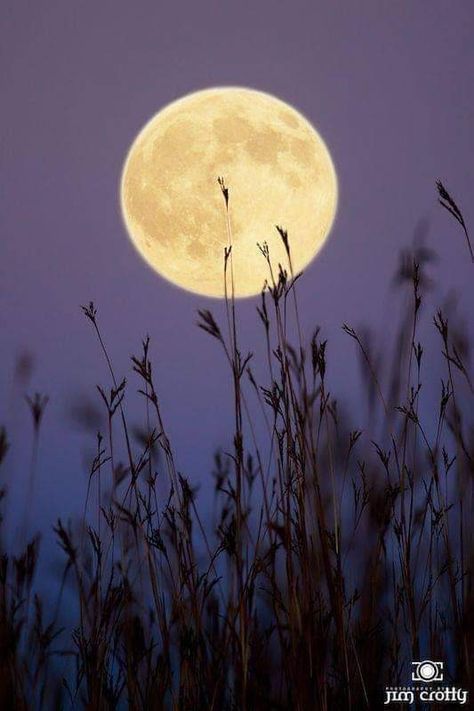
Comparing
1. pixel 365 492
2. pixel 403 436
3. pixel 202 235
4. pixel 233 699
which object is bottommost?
pixel 233 699

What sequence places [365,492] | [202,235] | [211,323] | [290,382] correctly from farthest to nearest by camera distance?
[202,235]
[365,492]
[290,382]
[211,323]

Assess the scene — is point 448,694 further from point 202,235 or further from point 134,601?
point 202,235

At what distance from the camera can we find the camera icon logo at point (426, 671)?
2476mm

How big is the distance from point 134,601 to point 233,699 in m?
0.55

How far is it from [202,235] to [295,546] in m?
3.76

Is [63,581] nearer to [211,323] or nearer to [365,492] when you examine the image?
[365,492]

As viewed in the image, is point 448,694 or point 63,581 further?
point 63,581

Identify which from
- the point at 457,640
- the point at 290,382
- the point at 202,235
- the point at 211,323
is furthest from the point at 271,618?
the point at 202,235

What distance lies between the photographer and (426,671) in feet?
8.22

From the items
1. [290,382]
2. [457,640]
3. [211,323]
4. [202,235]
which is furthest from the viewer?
[202,235]

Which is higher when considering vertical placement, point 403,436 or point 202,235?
point 202,235

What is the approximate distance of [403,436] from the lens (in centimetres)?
279

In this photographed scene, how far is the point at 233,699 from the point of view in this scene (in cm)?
245

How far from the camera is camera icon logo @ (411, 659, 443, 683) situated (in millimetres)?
2476
